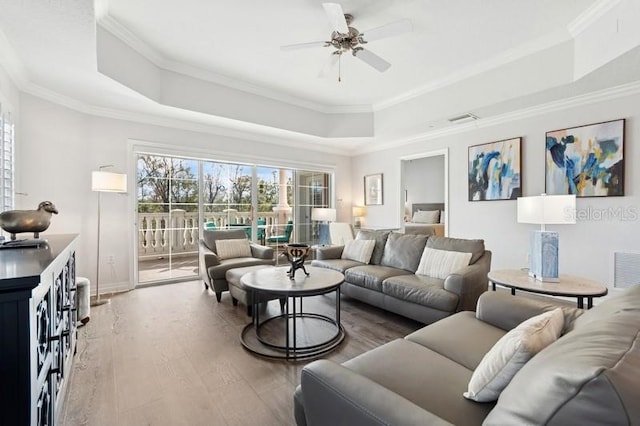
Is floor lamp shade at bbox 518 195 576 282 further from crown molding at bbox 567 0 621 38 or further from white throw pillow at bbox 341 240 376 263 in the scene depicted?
white throw pillow at bbox 341 240 376 263

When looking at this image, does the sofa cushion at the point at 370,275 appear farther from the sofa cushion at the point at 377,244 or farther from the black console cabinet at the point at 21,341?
the black console cabinet at the point at 21,341

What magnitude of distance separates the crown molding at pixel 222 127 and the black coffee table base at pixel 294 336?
10.2ft

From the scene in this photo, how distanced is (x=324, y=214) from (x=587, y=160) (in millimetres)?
4152

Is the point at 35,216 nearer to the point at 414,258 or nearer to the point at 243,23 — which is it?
the point at 243,23

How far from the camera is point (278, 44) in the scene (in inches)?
134

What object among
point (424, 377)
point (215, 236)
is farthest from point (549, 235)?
point (215, 236)

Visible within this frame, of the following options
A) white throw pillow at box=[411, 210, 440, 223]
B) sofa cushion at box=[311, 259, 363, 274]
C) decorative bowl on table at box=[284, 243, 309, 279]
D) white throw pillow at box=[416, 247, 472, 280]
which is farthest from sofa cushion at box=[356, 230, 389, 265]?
white throw pillow at box=[411, 210, 440, 223]

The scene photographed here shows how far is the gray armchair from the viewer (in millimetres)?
3762

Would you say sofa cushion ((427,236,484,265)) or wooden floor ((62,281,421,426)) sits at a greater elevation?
sofa cushion ((427,236,484,265))

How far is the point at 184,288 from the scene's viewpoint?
443 centimetres

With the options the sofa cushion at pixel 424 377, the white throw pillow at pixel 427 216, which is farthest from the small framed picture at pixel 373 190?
the sofa cushion at pixel 424 377

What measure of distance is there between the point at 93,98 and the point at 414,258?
4467mm

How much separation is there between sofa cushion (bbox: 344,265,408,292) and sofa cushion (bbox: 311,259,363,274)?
10 centimetres

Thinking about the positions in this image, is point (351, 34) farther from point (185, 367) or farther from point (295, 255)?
point (185, 367)
